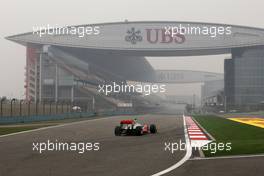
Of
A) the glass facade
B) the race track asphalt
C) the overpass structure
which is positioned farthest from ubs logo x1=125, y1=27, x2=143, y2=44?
the race track asphalt

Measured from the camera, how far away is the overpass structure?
117000 mm

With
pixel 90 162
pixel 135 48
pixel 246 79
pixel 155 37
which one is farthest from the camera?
pixel 246 79

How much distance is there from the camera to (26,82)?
124 meters

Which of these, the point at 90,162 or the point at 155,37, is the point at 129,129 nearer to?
the point at 90,162

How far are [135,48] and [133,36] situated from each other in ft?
14.0

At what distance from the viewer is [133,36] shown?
396 feet

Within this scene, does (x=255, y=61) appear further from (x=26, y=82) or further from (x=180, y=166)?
(x=180, y=166)

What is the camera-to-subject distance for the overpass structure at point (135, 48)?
117 metres

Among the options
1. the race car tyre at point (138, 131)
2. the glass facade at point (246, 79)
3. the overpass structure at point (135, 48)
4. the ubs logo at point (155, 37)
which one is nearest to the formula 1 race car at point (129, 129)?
the race car tyre at point (138, 131)

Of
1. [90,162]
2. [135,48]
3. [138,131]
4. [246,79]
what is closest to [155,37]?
[135,48]

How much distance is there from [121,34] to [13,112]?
78850mm

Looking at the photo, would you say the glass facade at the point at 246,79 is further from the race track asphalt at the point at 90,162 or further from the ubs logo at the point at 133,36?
the race track asphalt at the point at 90,162

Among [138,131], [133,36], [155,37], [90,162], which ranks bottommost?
[138,131]

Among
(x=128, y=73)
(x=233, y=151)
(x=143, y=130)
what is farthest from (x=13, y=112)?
(x=128, y=73)
